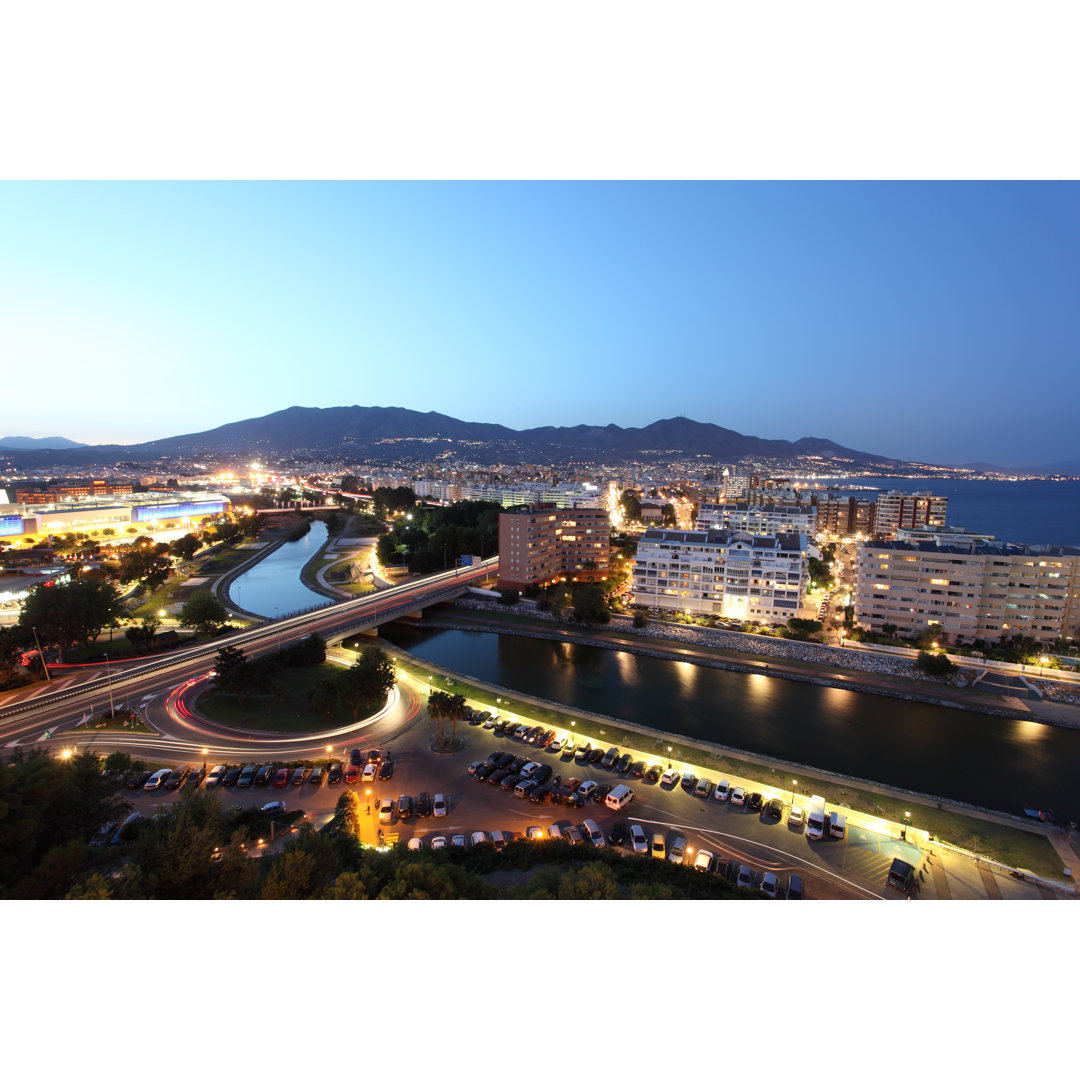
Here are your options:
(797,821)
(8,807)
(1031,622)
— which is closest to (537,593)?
(797,821)

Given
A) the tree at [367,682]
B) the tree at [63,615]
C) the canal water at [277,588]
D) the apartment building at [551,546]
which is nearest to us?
the tree at [367,682]

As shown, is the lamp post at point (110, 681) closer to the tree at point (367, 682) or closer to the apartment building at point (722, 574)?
the tree at point (367, 682)

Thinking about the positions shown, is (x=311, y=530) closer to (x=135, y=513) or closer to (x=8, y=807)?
(x=135, y=513)

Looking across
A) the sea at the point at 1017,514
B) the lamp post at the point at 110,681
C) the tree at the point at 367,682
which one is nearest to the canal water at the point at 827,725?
the tree at the point at 367,682

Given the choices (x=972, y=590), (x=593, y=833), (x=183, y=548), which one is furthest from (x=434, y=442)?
(x=593, y=833)

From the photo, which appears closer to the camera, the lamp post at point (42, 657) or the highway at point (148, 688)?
the highway at point (148, 688)

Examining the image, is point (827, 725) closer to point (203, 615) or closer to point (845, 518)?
point (203, 615)

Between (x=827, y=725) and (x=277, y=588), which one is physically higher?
(x=277, y=588)

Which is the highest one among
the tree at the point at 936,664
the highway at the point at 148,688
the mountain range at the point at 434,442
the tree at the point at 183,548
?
the mountain range at the point at 434,442
